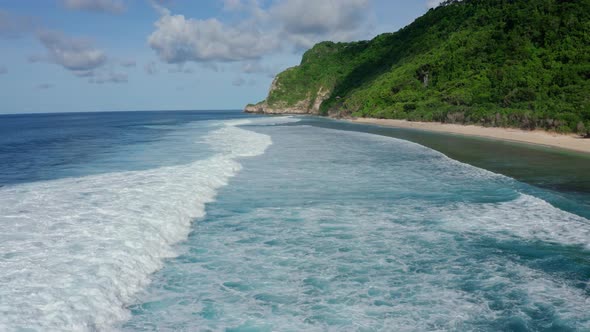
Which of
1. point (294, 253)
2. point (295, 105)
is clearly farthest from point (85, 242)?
point (295, 105)

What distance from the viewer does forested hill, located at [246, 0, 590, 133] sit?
4291 cm

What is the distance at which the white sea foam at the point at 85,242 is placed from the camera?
5.84m

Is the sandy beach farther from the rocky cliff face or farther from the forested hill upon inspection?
the rocky cliff face

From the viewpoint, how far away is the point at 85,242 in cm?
838

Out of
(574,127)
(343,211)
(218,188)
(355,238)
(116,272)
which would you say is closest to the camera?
(116,272)

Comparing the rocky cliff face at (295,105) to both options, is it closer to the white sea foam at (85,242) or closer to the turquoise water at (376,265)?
the white sea foam at (85,242)

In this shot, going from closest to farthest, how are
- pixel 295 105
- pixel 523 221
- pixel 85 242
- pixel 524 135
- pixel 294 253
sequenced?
pixel 85 242 < pixel 294 253 < pixel 523 221 < pixel 524 135 < pixel 295 105

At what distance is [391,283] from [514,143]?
94.6 ft

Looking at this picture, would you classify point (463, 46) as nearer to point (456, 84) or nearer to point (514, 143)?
point (456, 84)

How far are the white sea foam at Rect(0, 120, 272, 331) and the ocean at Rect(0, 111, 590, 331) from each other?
4 centimetres

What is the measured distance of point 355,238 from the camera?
956 cm

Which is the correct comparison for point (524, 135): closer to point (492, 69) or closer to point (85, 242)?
point (492, 69)

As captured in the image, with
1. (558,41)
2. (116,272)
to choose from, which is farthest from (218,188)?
(558,41)

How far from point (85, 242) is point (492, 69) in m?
65.1
